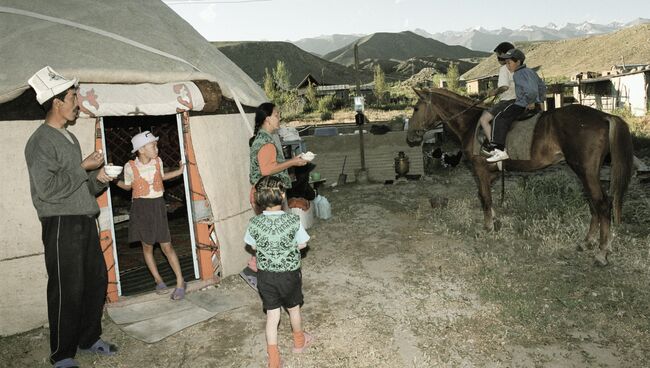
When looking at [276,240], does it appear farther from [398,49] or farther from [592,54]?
[398,49]

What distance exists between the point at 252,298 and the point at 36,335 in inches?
83.6

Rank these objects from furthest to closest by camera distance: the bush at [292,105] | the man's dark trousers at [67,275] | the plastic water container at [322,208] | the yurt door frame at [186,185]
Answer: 1. the bush at [292,105]
2. the plastic water container at [322,208]
3. the yurt door frame at [186,185]
4. the man's dark trousers at [67,275]

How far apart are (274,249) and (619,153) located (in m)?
4.31

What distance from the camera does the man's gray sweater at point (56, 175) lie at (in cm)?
331

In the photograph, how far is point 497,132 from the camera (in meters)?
6.07

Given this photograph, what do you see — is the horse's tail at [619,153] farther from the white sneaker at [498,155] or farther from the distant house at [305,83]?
the distant house at [305,83]

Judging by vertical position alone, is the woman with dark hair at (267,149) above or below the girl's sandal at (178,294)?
above

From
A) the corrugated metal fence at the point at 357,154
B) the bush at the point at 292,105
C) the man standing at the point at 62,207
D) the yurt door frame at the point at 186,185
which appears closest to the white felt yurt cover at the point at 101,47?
the yurt door frame at the point at 186,185

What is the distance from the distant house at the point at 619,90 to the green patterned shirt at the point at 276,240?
65.7 ft

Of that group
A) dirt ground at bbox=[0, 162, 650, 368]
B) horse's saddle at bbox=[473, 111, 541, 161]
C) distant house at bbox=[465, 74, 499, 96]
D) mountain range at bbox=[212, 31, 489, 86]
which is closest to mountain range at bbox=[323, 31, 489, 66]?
mountain range at bbox=[212, 31, 489, 86]

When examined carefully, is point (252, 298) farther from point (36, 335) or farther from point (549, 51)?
point (549, 51)

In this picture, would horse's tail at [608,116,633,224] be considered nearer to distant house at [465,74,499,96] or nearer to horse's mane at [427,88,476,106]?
horse's mane at [427,88,476,106]

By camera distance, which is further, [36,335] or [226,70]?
[226,70]

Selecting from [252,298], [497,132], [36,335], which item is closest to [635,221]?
[497,132]
